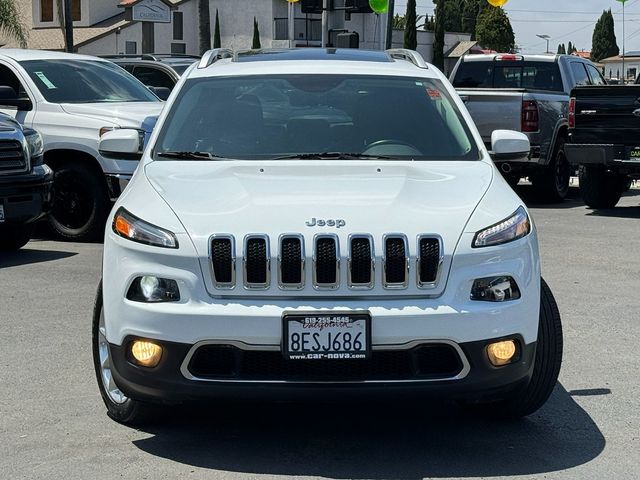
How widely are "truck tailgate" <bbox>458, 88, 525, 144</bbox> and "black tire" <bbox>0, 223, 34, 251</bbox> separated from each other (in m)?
6.54

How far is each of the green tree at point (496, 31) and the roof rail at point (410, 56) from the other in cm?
9888

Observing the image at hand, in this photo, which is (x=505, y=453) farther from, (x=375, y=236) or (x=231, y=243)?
(x=231, y=243)

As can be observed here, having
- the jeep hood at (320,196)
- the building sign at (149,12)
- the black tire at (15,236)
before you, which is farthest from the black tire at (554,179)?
the building sign at (149,12)

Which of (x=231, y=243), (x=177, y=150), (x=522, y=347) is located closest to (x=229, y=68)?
(x=177, y=150)

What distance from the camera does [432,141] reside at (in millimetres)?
6234

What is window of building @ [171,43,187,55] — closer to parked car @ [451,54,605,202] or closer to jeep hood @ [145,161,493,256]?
parked car @ [451,54,605,202]

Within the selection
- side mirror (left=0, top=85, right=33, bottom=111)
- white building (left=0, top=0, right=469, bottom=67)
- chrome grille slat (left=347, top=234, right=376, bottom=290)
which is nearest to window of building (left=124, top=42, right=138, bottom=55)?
white building (left=0, top=0, right=469, bottom=67)

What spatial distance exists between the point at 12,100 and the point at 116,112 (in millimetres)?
1010

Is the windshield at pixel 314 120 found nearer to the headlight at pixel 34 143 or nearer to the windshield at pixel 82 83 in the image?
the headlight at pixel 34 143

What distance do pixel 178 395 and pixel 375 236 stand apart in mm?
998

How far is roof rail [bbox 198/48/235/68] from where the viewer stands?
22.4 feet

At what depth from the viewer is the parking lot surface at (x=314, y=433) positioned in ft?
16.5

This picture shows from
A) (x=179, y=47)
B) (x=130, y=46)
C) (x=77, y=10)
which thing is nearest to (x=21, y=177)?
(x=130, y=46)

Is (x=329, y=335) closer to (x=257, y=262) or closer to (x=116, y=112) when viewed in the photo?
(x=257, y=262)
